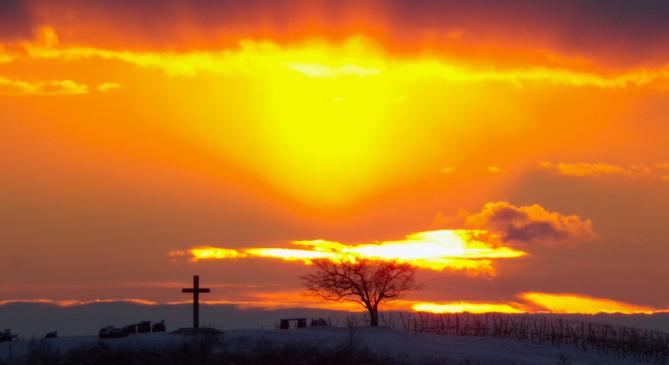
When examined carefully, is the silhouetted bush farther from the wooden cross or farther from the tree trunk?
the tree trunk

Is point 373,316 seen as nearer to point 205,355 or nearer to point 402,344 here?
point 402,344

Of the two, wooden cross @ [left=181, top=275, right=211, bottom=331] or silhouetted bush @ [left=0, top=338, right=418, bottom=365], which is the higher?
wooden cross @ [left=181, top=275, right=211, bottom=331]

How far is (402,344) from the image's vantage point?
2013 inches

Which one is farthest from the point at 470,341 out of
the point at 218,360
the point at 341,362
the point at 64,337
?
the point at 64,337

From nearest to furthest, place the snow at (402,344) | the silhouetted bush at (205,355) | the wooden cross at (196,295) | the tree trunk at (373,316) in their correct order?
the silhouetted bush at (205,355), the snow at (402,344), the wooden cross at (196,295), the tree trunk at (373,316)

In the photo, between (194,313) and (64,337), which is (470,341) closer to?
(194,313)

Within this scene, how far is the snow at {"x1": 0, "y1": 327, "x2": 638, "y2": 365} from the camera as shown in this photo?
4528cm

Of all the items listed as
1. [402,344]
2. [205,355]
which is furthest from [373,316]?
[205,355]

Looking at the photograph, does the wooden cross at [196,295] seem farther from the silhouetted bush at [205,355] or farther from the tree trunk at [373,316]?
the tree trunk at [373,316]

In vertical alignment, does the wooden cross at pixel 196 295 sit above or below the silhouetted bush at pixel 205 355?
above

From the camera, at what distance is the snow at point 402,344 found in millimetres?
45281

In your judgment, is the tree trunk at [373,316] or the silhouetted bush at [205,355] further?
the tree trunk at [373,316]

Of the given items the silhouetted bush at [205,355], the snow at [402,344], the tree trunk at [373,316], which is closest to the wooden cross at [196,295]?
the snow at [402,344]

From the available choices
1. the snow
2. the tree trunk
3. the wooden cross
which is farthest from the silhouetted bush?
the tree trunk
